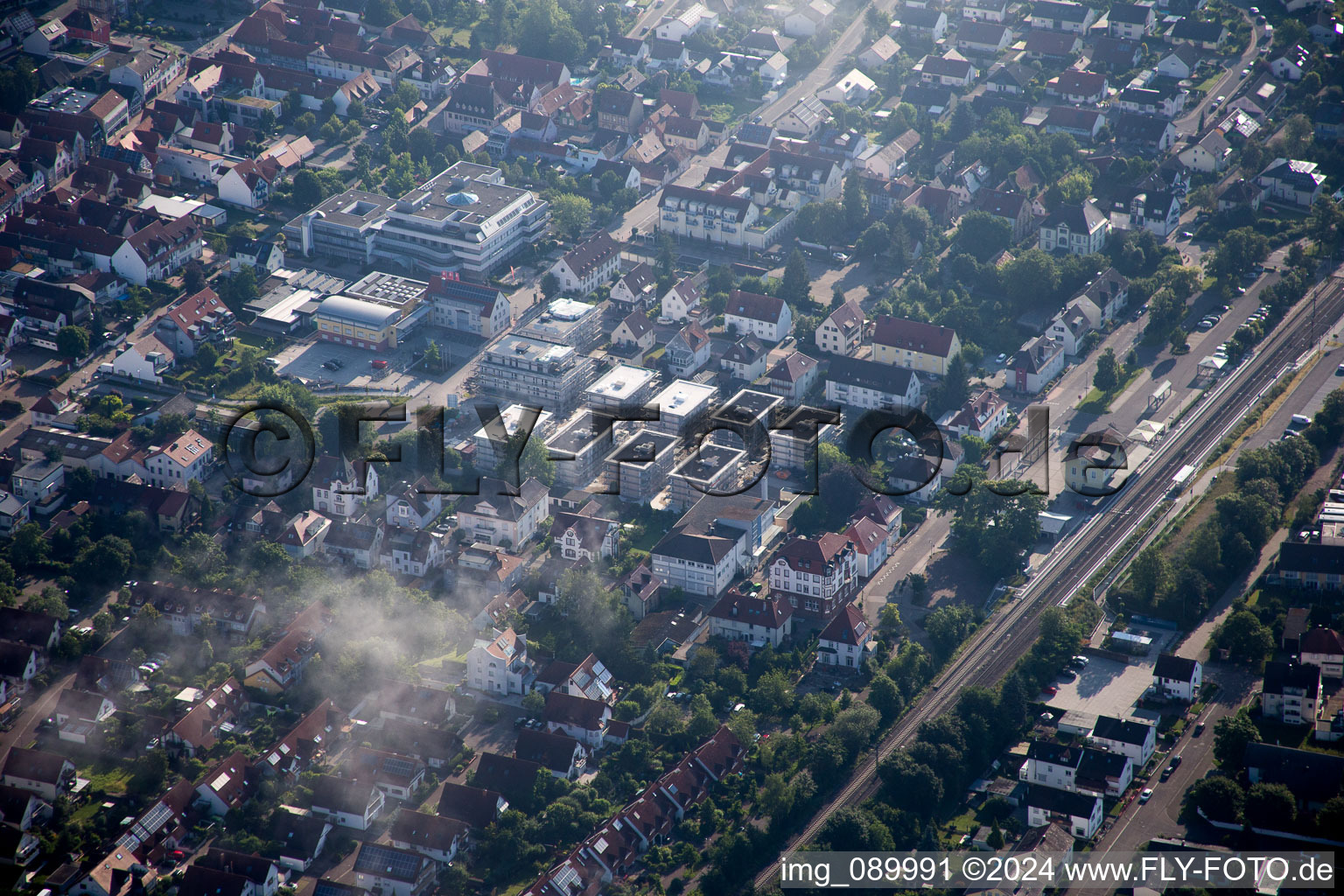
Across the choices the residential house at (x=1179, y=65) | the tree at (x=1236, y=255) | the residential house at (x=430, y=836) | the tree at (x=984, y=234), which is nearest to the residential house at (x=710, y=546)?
the residential house at (x=430, y=836)

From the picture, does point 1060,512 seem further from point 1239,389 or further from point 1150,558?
point 1239,389

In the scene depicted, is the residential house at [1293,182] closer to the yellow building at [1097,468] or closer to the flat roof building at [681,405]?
the yellow building at [1097,468]

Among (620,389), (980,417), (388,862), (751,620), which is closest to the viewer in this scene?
(388,862)

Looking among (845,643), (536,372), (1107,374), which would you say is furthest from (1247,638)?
(536,372)

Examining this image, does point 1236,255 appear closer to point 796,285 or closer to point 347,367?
point 796,285

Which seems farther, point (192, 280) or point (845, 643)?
point (192, 280)

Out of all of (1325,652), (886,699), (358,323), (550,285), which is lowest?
(358,323)
